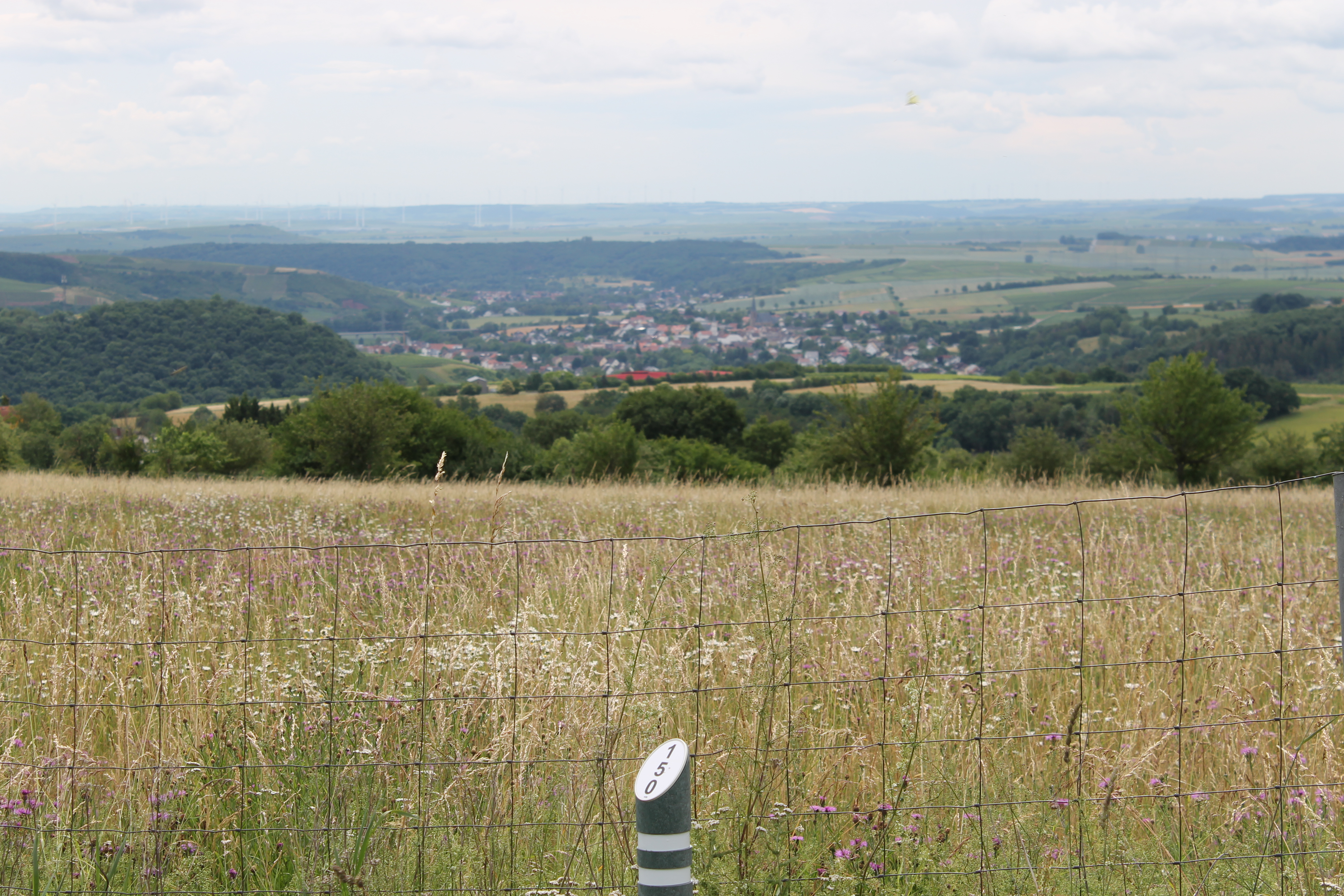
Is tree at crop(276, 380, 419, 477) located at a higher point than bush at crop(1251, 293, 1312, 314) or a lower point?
lower

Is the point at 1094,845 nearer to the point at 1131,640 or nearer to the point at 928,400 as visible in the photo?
the point at 1131,640

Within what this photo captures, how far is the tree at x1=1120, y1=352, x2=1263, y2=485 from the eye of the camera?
2408 centimetres

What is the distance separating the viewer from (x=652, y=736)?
366 cm

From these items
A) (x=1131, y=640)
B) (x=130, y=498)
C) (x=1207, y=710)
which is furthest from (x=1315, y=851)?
(x=130, y=498)

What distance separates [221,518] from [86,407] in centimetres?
10360

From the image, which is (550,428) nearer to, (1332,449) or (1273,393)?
(1332,449)

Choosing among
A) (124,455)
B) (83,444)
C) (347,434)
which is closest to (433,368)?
(83,444)

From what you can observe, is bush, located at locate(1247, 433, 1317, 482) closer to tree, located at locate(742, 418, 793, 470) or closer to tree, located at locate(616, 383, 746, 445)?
tree, located at locate(742, 418, 793, 470)

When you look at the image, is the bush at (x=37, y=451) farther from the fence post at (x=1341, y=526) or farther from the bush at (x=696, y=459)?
the fence post at (x=1341, y=526)

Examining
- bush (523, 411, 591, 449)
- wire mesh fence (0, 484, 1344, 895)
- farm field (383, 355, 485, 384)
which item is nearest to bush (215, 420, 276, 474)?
bush (523, 411, 591, 449)

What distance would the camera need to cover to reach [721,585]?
5746 mm

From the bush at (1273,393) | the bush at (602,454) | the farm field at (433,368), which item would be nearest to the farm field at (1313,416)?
the bush at (1273,393)

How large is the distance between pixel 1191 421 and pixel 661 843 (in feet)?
85.4

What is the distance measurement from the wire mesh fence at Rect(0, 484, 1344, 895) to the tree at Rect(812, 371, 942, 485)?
50.9 feet
